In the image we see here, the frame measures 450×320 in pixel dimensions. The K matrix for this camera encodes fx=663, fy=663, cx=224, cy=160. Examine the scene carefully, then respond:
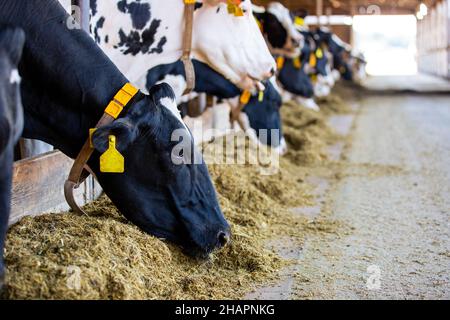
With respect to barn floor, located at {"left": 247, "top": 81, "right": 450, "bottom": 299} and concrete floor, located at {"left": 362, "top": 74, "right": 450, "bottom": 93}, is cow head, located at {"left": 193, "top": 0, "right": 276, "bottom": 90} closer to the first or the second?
barn floor, located at {"left": 247, "top": 81, "right": 450, "bottom": 299}

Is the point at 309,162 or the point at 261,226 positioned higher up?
the point at 261,226

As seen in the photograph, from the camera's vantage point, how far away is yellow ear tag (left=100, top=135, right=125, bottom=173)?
301 centimetres

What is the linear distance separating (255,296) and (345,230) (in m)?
1.49

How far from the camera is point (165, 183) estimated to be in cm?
328

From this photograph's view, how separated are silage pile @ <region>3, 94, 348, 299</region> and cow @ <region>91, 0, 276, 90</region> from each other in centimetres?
146

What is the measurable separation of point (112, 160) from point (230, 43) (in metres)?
2.71

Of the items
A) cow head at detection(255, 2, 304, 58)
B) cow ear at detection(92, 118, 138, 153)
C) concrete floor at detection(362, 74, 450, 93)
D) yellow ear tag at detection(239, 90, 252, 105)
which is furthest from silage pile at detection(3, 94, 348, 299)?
concrete floor at detection(362, 74, 450, 93)

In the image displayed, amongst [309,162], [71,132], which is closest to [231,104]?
[309,162]

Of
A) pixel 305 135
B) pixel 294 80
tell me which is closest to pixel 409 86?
pixel 294 80

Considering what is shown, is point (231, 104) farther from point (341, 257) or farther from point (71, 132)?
point (71, 132)

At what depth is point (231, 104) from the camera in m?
7.40

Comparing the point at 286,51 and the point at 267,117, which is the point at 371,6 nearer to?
the point at 286,51
